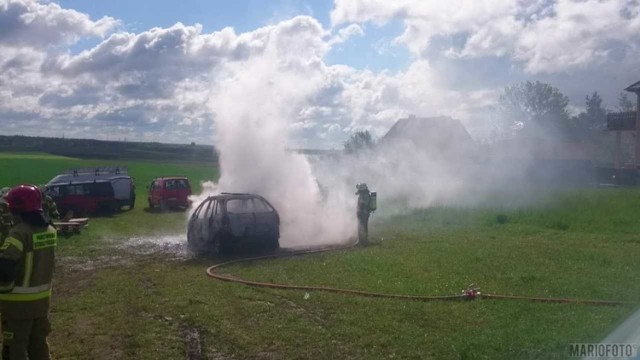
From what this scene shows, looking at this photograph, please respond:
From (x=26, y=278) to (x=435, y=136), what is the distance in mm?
32842

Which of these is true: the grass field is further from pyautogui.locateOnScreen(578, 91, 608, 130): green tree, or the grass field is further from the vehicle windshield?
pyautogui.locateOnScreen(578, 91, 608, 130): green tree

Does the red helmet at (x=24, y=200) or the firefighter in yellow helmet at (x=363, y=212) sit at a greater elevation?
the red helmet at (x=24, y=200)

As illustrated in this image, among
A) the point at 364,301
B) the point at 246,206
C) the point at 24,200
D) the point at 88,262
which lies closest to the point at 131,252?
the point at 88,262

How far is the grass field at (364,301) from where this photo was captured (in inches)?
286

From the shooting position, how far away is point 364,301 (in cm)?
934

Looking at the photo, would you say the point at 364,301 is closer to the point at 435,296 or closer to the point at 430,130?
the point at 435,296

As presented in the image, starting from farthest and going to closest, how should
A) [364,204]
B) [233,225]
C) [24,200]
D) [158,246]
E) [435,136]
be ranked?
[435,136], [158,246], [364,204], [233,225], [24,200]

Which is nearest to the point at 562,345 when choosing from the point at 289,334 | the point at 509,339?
the point at 509,339

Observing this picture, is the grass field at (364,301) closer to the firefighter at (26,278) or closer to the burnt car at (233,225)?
the burnt car at (233,225)

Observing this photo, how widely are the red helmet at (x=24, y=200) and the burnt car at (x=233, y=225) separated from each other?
29.5ft

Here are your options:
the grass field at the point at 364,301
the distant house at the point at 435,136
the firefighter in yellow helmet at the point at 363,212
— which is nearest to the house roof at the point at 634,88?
the distant house at the point at 435,136

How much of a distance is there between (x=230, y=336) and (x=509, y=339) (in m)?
3.44

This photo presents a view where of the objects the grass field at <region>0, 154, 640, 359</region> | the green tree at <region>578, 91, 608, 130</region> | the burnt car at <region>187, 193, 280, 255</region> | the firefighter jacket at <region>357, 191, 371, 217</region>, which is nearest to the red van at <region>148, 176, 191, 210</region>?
the grass field at <region>0, 154, 640, 359</region>

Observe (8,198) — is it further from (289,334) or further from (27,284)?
(289,334)
